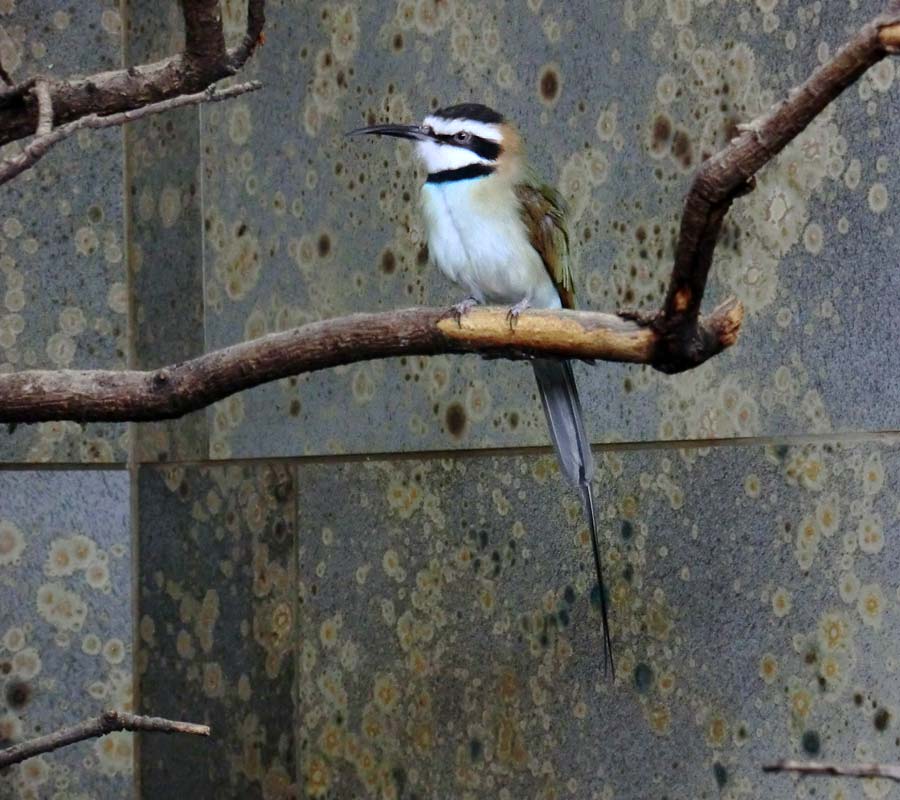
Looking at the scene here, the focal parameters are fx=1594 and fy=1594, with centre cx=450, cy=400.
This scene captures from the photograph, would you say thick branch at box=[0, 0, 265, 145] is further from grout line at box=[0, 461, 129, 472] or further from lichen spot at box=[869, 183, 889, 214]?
grout line at box=[0, 461, 129, 472]

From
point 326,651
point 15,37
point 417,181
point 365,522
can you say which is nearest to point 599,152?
point 417,181

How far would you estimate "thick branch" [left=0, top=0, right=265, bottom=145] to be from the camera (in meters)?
1.67

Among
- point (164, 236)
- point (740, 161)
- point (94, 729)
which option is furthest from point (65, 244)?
point (740, 161)

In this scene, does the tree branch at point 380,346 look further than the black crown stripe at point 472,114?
No

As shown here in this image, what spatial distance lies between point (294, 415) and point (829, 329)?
3.65 feet

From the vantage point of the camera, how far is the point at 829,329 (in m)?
2.18

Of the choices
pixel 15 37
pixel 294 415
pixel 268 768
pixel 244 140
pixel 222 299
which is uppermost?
pixel 15 37

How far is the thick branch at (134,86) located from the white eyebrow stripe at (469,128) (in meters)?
0.60

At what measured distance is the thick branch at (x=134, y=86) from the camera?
65.8 inches

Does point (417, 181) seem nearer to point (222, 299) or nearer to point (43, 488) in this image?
point (222, 299)

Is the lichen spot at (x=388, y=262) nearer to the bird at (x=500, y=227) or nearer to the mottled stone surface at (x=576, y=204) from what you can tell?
the mottled stone surface at (x=576, y=204)

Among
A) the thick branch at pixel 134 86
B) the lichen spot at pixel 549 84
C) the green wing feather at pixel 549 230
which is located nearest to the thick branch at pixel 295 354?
the thick branch at pixel 134 86

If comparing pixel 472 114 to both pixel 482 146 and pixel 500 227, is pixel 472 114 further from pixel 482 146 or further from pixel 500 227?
pixel 500 227

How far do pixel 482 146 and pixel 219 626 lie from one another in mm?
1237
